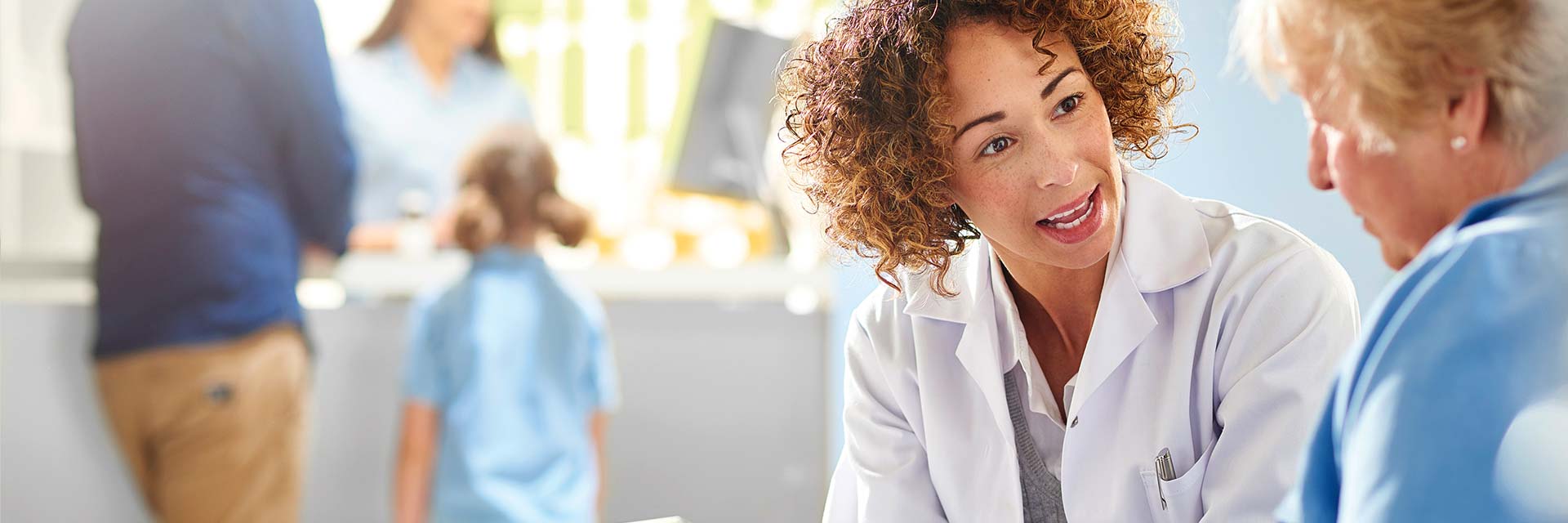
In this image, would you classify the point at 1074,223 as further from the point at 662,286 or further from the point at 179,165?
the point at 179,165

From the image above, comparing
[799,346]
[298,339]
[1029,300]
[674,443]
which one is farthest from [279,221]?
[1029,300]

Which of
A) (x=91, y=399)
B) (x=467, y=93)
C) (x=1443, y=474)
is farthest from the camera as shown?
(x=467, y=93)

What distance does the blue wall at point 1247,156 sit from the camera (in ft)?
3.03

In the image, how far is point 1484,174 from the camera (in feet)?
1.73

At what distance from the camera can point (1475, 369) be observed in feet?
1.59

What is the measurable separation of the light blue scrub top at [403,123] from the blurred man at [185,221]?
0.45ft

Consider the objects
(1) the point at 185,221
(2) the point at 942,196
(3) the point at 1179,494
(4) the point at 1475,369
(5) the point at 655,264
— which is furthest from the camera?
(5) the point at 655,264

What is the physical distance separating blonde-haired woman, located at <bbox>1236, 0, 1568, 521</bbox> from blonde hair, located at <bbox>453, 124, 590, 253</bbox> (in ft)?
Answer: 6.50

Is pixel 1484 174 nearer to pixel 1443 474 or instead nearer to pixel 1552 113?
pixel 1552 113

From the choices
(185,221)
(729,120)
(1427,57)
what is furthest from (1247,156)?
(185,221)

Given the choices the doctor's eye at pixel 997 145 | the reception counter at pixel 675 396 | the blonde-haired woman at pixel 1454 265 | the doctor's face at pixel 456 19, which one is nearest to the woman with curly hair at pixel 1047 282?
the doctor's eye at pixel 997 145

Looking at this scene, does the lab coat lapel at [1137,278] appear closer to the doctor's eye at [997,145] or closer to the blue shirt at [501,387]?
the doctor's eye at [997,145]

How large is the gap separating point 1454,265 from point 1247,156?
0.50m

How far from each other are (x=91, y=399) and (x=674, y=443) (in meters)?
1.07
